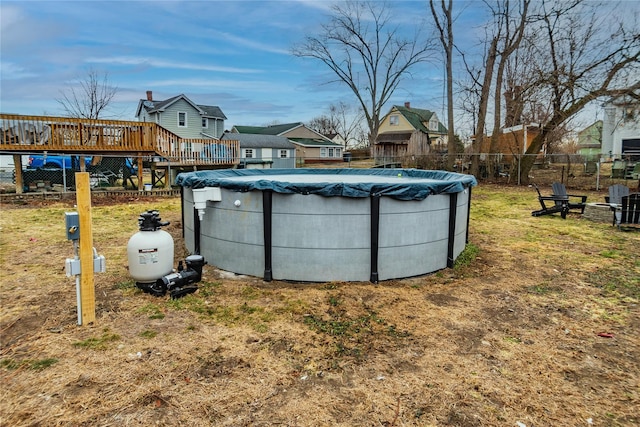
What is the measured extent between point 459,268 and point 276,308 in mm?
2662

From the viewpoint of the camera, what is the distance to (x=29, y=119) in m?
11.1

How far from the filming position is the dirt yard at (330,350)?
7.10 feet

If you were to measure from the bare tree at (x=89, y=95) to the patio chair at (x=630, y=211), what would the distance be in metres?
28.2

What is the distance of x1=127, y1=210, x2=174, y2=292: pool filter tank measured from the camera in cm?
383

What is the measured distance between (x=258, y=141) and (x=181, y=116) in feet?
20.8

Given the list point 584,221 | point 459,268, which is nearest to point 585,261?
point 459,268

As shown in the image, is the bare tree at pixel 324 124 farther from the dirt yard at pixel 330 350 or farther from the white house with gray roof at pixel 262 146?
the dirt yard at pixel 330 350

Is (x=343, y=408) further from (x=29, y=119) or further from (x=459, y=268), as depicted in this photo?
(x=29, y=119)

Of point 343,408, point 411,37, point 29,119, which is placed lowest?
point 343,408

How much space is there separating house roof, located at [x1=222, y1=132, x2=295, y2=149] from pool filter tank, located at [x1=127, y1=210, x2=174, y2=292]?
27378 mm

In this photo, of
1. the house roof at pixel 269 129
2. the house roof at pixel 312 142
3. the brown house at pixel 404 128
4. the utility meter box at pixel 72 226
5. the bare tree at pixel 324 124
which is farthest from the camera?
the bare tree at pixel 324 124

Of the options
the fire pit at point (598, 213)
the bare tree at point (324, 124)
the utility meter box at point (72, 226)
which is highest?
the bare tree at point (324, 124)

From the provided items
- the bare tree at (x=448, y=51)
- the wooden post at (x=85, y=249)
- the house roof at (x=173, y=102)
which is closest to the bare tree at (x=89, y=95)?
the house roof at (x=173, y=102)

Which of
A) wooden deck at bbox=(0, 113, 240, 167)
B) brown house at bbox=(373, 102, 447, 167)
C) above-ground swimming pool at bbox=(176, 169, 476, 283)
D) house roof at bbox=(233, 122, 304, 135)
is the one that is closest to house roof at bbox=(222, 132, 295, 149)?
house roof at bbox=(233, 122, 304, 135)
